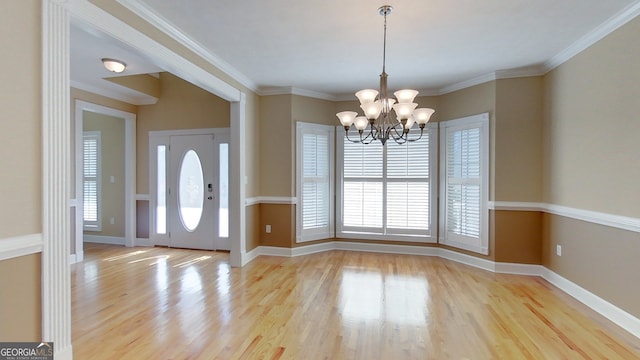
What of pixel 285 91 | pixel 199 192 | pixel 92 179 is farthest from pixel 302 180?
pixel 92 179

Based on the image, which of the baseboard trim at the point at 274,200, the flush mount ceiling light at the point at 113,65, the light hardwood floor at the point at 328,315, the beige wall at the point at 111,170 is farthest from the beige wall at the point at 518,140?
the beige wall at the point at 111,170

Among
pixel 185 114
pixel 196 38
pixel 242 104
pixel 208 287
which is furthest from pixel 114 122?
pixel 208 287

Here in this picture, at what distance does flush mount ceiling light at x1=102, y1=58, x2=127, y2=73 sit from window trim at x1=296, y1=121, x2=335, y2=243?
7.90 feet

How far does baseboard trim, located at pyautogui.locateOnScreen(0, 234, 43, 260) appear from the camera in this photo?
1.67 metres

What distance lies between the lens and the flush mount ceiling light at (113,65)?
3.57 metres

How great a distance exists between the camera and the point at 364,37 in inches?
121

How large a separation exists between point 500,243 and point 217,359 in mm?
3744

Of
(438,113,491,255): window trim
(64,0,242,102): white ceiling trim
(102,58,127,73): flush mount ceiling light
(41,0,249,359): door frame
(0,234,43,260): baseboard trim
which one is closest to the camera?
(0,234,43,260): baseboard trim

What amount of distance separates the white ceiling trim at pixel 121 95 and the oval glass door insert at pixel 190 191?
119 cm

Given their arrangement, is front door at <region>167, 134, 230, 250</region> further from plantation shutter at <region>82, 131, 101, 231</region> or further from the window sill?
the window sill

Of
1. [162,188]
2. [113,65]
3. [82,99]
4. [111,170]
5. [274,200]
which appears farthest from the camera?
[111,170]

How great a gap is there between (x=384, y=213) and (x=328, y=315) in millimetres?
2583

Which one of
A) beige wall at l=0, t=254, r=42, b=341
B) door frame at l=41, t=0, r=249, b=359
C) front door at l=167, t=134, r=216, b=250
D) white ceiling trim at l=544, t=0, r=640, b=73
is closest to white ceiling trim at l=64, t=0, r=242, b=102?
door frame at l=41, t=0, r=249, b=359

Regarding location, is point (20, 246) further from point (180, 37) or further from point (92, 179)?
point (92, 179)
